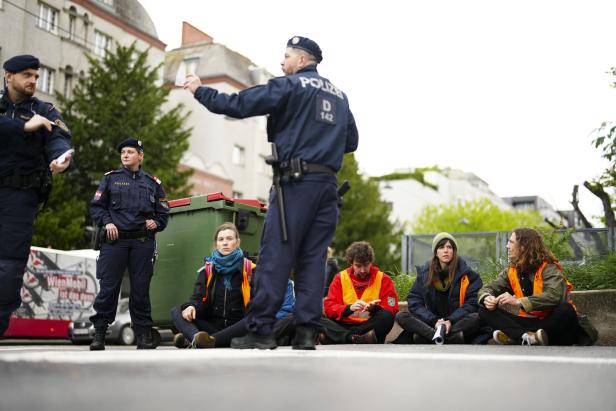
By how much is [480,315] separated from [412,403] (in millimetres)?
4295

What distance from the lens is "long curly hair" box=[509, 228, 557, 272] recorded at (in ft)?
20.6

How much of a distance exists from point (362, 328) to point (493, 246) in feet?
19.4

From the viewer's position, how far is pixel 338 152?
4.49 meters

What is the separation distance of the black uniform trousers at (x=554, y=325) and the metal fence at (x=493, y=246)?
3.21m

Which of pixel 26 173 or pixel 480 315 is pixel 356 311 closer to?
pixel 480 315

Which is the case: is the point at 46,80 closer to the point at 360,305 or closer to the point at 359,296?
the point at 359,296

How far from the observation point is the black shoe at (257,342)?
4215mm

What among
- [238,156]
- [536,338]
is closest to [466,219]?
[238,156]

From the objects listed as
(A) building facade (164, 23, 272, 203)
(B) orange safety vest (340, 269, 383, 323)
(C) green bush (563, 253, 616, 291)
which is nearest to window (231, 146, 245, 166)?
(A) building facade (164, 23, 272, 203)

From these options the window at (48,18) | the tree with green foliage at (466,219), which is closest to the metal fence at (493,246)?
the window at (48,18)

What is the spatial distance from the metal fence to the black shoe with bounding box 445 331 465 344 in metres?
2.91

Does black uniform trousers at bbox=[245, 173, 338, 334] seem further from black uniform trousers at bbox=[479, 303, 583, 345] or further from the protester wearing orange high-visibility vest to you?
black uniform trousers at bbox=[479, 303, 583, 345]

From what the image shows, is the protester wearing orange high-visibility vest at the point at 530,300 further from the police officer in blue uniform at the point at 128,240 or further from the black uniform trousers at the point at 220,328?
the police officer in blue uniform at the point at 128,240

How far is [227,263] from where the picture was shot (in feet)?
21.0
